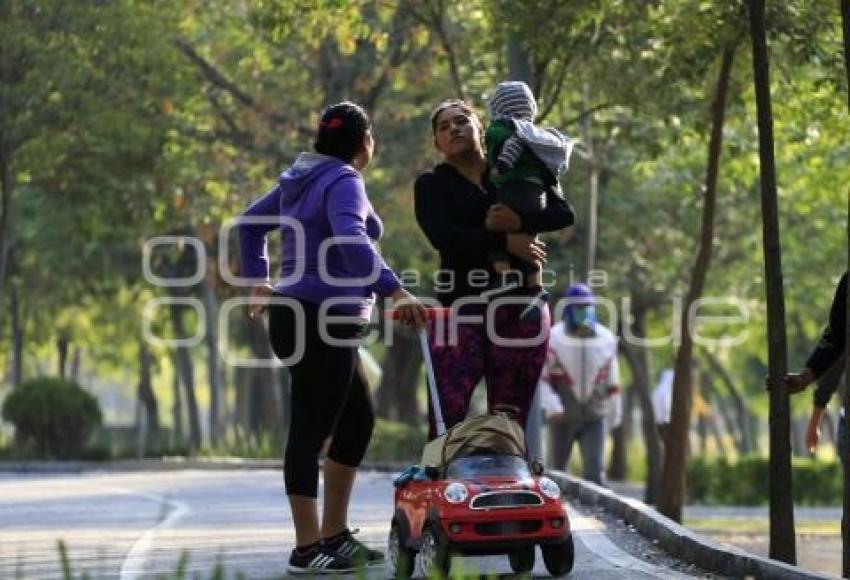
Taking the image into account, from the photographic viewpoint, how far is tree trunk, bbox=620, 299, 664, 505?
26.6m

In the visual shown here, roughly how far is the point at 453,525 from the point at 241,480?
11.8 metres

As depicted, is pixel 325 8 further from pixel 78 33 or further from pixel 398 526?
pixel 398 526

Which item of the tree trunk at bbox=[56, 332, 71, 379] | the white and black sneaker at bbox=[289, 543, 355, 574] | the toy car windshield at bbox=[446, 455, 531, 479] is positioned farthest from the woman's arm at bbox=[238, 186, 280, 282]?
the tree trunk at bbox=[56, 332, 71, 379]

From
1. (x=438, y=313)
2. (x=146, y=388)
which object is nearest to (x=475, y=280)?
(x=438, y=313)

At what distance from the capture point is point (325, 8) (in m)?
19.9

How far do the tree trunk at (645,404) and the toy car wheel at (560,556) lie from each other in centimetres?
863

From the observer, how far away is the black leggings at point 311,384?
30.0 ft

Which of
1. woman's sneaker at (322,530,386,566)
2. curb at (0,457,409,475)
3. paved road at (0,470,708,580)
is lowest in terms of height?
curb at (0,457,409,475)

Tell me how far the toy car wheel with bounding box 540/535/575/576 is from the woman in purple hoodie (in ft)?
2.42

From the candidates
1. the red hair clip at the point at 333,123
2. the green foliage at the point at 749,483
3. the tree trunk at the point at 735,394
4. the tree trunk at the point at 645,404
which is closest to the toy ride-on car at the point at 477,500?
the red hair clip at the point at 333,123

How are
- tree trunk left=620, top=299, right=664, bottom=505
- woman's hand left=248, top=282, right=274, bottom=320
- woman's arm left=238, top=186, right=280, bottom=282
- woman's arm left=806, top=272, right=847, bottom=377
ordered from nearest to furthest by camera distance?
1. woman's hand left=248, top=282, right=274, bottom=320
2. woman's arm left=238, top=186, right=280, bottom=282
3. woman's arm left=806, top=272, right=847, bottom=377
4. tree trunk left=620, top=299, right=664, bottom=505

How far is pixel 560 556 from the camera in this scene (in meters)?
9.09

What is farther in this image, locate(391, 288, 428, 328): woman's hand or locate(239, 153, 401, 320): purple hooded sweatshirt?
locate(239, 153, 401, 320): purple hooded sweatshirt

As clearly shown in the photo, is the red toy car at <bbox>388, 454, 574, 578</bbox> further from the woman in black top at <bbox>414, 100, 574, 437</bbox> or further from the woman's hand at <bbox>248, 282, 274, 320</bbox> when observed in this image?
the woman's hand at <bbox>248, 282, 274, 320</bbox>
